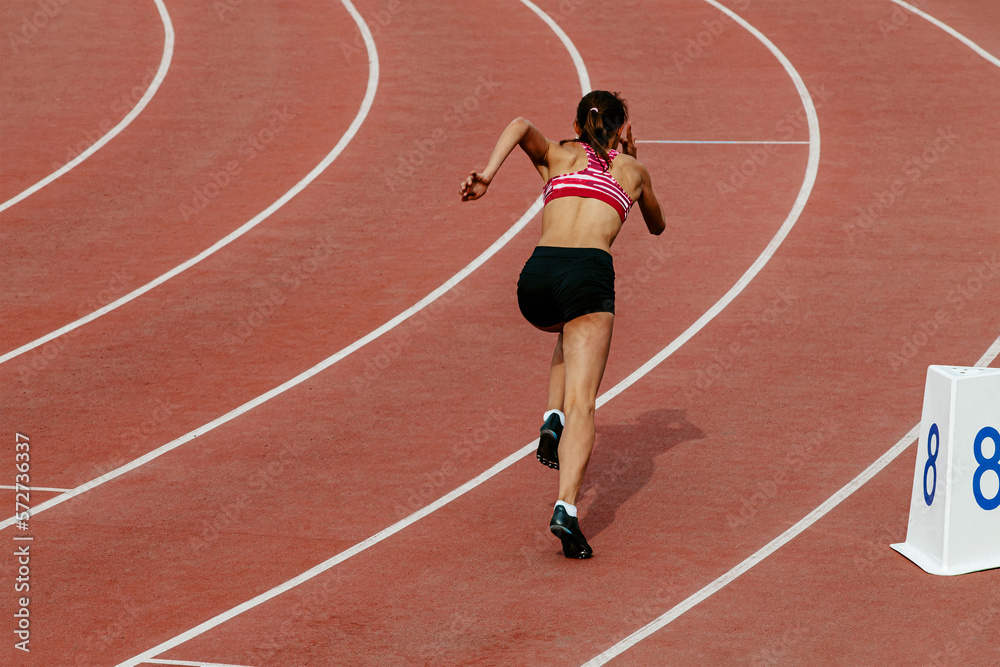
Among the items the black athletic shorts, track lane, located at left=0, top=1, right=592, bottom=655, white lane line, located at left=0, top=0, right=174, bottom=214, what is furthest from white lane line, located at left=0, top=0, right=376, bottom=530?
the black athletic shorts

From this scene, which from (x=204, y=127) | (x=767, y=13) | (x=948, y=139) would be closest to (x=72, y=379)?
(x=204, y=127)

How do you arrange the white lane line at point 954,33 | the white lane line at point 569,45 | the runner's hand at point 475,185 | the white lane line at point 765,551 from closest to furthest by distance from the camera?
the white lane line at point 765,551
the runner's hand at point 475,185
the white lane line at point 569,45
the white lane line at point 954,33

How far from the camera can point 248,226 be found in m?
11.6

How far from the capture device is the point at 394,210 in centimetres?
1191

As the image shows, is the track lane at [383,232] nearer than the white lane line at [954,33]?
Yes

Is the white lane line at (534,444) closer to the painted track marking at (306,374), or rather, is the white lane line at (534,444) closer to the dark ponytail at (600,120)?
the painted track marking at (306,374)

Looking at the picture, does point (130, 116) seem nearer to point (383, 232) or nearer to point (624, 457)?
point (383, 232)

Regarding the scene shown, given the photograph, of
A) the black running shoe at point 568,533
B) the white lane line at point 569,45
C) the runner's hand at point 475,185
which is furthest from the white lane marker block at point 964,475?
the white lane line at point 569,45

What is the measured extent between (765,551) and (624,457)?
4.59ft

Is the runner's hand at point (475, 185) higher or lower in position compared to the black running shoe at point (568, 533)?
higher

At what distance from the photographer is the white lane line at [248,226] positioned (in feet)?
31.2

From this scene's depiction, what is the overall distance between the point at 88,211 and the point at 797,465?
7753 mm

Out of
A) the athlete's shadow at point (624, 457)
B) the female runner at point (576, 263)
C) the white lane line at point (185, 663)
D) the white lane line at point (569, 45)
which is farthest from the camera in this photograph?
the white lane line at point (569, 45)

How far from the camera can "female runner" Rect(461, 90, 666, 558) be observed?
582cm
